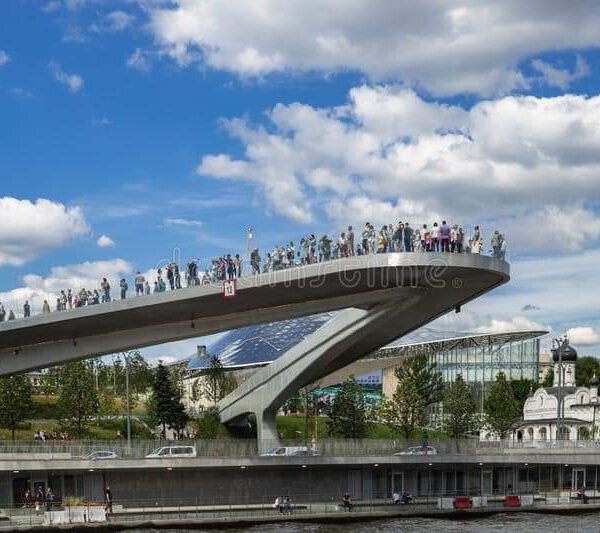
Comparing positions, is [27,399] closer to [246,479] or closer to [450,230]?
[246,479]

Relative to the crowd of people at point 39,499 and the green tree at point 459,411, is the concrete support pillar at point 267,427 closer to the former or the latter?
the crowd of people at point 39,499

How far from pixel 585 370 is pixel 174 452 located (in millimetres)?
104791

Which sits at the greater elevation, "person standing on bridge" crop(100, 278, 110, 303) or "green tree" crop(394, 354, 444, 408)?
"person standing on bridge" crop(100, 278, 110, 303)

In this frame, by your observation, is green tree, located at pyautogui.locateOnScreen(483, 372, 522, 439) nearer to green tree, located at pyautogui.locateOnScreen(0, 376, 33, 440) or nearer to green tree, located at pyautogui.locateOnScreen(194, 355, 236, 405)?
green tree, located at pyautogui.locateOnScreen(194, 355, 236, 405)

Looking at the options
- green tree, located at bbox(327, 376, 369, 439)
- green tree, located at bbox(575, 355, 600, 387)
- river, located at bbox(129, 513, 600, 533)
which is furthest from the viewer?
green tree, located at bbox(575, 355, 600, 387)

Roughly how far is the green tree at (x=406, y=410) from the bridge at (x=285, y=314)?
2151 centimetres

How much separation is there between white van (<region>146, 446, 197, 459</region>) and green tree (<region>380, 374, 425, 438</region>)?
31595mm

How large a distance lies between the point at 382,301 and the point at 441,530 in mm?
12148

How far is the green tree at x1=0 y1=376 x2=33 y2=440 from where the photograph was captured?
7019cm

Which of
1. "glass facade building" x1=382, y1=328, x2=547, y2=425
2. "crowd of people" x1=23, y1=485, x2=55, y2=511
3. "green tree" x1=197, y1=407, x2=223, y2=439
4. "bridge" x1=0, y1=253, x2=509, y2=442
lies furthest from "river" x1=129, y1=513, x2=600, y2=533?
"glass facade building" x1=382, y1=328, x2=547, y2=425

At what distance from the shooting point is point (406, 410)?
79312 mm

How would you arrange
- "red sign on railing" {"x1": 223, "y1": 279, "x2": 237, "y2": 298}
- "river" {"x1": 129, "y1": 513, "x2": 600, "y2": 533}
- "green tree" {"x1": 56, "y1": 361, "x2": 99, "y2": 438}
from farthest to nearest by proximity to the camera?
"green tree" {"x1": 56, "y1": 361, "x2": 99, "y2": 438}, "red sign on railing" {"x1": 223, "y1": 279, "x2": 237, "y2": 298}, "river" {"x1": 129, "y1": 513, "x2": 600, "y2": 533}

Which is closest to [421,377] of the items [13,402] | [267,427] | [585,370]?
[267,427]

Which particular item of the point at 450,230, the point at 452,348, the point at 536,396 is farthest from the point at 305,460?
the point at 452,348
